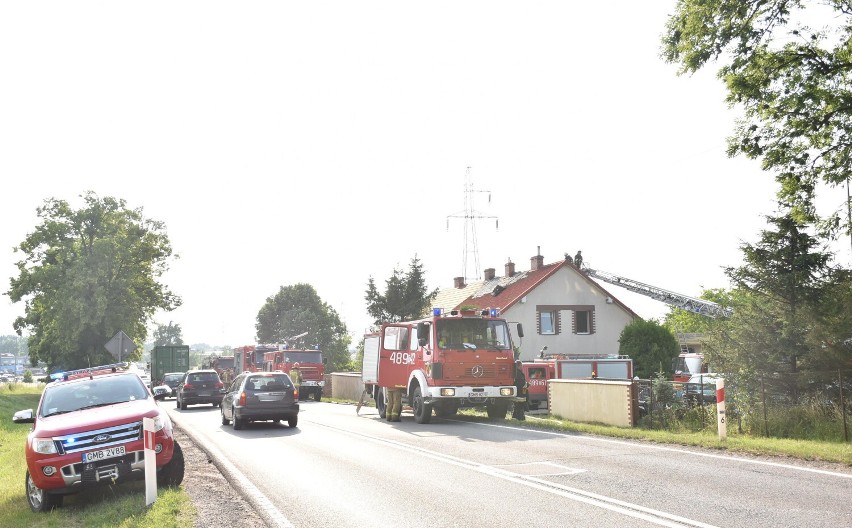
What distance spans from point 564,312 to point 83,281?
28650 millimetres

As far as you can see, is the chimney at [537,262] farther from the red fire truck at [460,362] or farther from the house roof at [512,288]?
the red fire truck at [460,362]

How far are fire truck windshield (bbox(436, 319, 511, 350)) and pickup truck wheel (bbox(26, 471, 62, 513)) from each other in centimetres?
1051

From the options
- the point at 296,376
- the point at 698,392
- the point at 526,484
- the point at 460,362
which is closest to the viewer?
the point at 526,484

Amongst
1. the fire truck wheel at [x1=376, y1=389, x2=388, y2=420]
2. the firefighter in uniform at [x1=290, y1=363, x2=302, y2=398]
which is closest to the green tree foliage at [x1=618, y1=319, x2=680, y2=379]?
the firefighter in uniform at [x1=290, y1=363, x2=302, y2=398]

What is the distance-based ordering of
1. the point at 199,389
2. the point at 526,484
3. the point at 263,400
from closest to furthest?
the point at 526,484, the point at 263,400, the point at 199,389

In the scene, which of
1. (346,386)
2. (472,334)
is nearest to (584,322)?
(346,386)

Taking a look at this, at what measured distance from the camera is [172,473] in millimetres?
10367

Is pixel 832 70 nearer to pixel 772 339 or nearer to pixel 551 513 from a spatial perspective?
pixel 772 339

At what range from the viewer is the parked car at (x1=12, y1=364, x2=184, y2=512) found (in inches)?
375

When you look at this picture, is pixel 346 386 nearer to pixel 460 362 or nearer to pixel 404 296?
pixel 404 296

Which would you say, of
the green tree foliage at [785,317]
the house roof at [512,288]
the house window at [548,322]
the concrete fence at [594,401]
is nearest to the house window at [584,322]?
the house window at [548,322]

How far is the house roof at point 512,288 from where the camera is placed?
1840 inches

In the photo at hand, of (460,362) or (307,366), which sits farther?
(307,366)

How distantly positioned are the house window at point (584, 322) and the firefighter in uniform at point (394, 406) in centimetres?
2823
